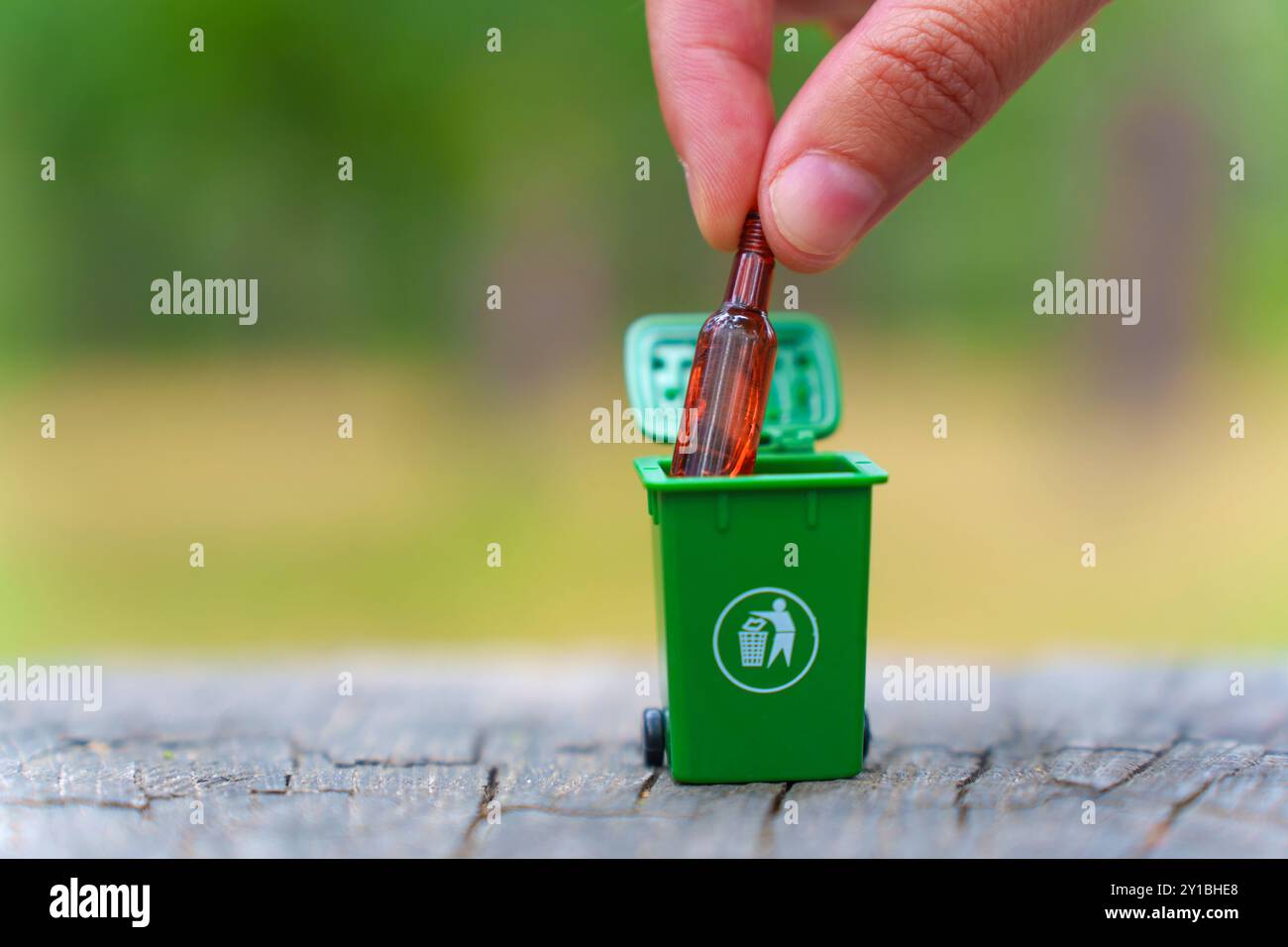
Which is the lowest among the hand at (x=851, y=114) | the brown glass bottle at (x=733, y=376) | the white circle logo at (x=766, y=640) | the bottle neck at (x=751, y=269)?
the white circle logo at (x=766, y=640)

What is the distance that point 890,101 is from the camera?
4.44 feet

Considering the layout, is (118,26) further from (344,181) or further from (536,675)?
(536,675)

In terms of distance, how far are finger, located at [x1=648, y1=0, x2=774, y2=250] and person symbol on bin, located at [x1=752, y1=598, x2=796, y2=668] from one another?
489 millimetres

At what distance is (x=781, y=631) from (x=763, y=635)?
0.9 inches

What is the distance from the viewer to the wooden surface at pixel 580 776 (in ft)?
4.44

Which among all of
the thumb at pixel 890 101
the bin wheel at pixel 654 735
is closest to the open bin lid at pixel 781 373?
the thumb at pixel 890 101

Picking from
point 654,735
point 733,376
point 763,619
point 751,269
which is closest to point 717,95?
point 751,269

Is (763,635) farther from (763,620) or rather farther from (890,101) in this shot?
(890,101)

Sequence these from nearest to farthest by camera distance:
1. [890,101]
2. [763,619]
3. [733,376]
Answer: [890,101], [763,619], [733,376]

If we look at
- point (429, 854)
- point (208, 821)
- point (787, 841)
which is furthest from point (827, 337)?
point (208, 821)

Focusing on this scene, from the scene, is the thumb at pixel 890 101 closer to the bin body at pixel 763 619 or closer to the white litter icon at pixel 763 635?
the bin body at pixel 763 619

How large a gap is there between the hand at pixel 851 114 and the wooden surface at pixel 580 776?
0.67 m

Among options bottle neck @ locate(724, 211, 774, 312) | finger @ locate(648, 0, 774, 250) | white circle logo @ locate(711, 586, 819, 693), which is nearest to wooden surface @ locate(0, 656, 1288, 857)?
white circle logo @ locate(711, 586, 819, 693)

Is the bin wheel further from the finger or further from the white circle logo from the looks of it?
the finger
